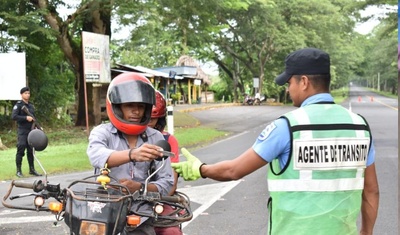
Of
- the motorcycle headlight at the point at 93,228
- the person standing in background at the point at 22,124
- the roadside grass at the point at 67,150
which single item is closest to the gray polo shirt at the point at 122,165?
the motorcycle headlight at the point at 93,228

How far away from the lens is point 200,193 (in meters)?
9.47

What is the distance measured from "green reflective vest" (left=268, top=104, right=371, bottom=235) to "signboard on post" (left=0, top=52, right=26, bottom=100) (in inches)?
627

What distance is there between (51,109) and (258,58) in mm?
Result: 31208

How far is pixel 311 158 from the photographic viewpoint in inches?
108

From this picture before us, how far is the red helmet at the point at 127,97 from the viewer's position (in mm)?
3199

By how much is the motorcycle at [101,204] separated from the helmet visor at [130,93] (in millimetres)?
465

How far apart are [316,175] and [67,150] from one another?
15.0 metres

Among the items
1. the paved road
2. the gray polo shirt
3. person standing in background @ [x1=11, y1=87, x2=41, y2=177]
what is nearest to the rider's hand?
the gray polo shirt

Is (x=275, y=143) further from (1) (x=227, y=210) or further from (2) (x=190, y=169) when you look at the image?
(1) (x=227, y=210)

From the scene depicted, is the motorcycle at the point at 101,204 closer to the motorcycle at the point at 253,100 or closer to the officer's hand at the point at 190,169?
the officer's hand at the point at 190,169

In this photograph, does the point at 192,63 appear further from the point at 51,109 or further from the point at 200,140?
the point at 200,140

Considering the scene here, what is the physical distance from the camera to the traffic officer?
2.74 meters

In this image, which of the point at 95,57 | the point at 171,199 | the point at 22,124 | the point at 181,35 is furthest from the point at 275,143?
the point at 181,35

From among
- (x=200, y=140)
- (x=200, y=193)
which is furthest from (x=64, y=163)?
(x=200, y=140)
